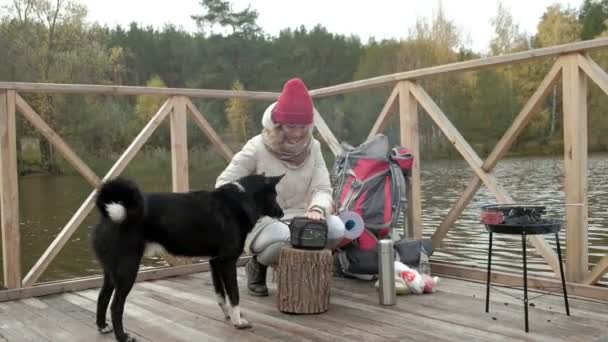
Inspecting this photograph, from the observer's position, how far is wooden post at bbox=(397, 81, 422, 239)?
3.98 meters

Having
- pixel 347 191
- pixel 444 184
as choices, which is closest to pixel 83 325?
pixel 347 191

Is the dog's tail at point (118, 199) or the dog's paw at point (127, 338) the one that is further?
the dog's paw at point (127, 338)

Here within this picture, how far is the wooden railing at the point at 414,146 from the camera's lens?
10.1ft

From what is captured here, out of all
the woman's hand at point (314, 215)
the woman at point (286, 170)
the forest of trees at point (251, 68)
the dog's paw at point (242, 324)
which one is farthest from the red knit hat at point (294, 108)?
→ the forest of trees at point (251, 68)

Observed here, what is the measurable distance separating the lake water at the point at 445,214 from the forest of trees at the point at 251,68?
4.65ft

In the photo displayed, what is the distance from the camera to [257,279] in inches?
140

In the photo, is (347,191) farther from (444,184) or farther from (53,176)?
(53,176)

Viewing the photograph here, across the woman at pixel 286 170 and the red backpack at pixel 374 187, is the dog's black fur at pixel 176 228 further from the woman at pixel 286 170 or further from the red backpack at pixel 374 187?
the red backpack at pixel 374 187

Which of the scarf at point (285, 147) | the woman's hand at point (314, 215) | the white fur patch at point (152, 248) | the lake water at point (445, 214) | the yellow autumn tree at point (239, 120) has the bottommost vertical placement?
the lake water at point (445, 214)

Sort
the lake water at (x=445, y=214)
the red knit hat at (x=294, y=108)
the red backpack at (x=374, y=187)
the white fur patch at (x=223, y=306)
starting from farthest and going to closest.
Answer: the lake water at (x=445, y=214) < the red backpack at (x=374, y=187) < the red knit hat at (x=294, y=108) < the white fur patch at (x=223, y=306)

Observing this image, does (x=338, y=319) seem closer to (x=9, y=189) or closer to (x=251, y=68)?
(x=9, y=189)

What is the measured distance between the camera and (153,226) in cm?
260

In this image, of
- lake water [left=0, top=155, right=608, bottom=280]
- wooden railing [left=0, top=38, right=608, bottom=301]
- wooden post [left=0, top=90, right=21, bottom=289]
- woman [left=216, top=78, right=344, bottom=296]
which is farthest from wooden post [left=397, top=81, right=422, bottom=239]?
wooden post [left=0, top=90, right=21, bottom=289]

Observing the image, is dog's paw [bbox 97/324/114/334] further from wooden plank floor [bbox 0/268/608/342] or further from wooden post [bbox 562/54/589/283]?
wooden post [bbox 562/54/589/283]
